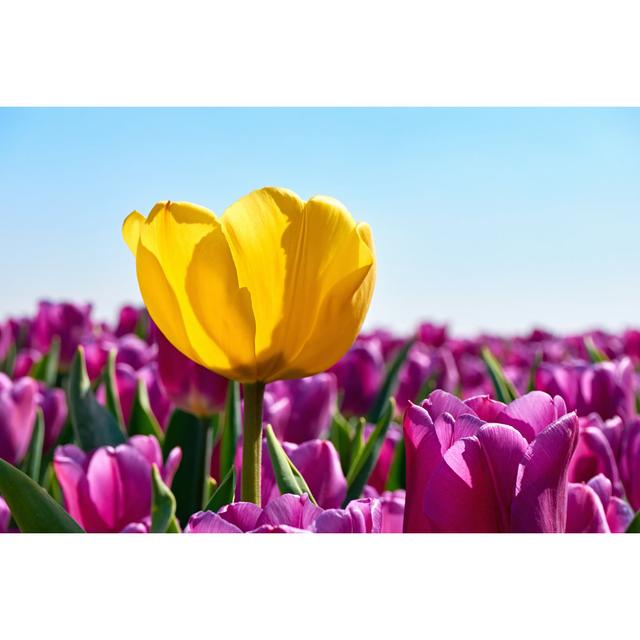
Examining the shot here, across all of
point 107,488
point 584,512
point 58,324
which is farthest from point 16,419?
point 58,324

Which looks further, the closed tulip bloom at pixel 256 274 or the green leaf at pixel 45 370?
the green leaf at pixel 45 370

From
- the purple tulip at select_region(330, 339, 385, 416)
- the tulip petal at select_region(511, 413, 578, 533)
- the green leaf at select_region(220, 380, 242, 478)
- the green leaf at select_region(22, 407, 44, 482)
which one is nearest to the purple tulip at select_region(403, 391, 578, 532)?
the tulip petal at select_region(511, 413, 578, 533)

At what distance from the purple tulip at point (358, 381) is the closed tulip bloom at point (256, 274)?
3.17ft

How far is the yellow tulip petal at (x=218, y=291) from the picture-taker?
1.46 feet

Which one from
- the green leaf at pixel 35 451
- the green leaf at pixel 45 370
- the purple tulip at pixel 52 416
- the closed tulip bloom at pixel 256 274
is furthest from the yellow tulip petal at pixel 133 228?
the green leaf at pixel 45 370

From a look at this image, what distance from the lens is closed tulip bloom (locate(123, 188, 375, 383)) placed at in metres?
0.44

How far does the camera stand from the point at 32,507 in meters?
0.47

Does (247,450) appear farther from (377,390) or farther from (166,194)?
(377,390)

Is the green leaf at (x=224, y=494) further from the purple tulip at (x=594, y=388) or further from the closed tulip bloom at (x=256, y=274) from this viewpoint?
the purple tulip at (x=594, y=388)

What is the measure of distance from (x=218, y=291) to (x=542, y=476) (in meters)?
0.19

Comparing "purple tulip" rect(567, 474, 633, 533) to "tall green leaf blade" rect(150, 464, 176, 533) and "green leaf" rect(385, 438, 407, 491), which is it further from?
"green leaf" rect(385, 438, 407, 491)

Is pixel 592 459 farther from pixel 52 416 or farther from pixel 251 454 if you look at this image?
pixel 52 416
